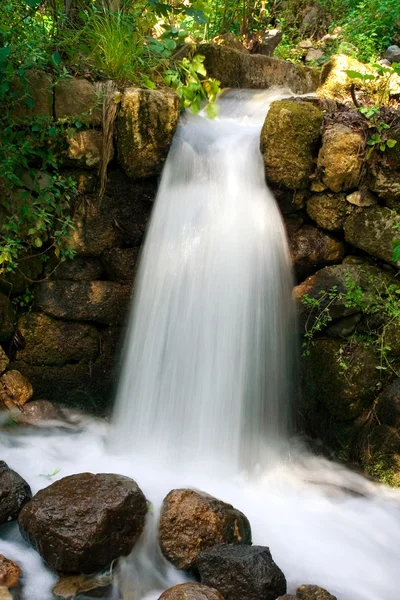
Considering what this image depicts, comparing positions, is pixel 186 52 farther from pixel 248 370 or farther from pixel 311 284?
pixel 248 370

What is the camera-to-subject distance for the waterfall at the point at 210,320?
3791 mm

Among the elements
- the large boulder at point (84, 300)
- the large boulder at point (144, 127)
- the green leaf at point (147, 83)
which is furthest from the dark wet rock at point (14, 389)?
the green leaf at point (147, 83)

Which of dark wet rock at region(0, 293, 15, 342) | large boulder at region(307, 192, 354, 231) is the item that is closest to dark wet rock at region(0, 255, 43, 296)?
dark wet rock at region(0, 293, 15, 342)

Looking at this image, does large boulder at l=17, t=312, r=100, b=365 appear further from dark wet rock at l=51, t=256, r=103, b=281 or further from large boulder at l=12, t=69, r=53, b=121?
large boulder at l=12, t=69, r=53, b=121

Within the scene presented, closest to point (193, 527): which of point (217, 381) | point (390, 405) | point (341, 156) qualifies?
point (217, 381)

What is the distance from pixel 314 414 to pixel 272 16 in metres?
6.36

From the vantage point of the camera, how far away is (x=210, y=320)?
391cm

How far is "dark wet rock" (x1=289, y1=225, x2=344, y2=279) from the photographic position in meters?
4.15

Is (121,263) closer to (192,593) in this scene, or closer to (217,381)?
(217,381)

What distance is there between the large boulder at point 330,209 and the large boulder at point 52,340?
197 centimetres

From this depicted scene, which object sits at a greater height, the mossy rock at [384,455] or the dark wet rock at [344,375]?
the dark wet rock at [344,375]

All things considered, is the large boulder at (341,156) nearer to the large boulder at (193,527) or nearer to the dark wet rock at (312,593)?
the large boulder at (193,527)

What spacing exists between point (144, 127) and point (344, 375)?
92.1 inches

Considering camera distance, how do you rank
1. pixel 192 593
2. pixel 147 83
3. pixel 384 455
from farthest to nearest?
pixel 147 83, pixel 384 455, pixel 192 593
